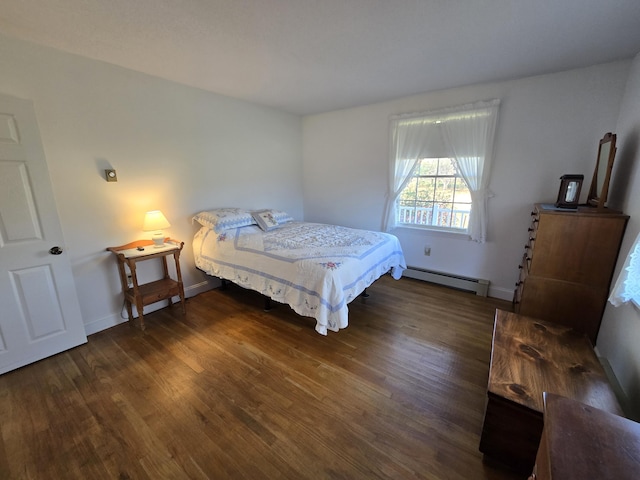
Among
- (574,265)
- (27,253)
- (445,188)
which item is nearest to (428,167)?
(445,188)

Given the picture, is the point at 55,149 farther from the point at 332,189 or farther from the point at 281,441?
the point at 332,189

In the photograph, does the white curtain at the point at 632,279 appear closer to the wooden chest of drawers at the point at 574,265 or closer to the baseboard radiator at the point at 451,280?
the wooden chest of drawers at the point at 574,265

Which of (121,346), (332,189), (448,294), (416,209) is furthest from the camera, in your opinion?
(332,189)

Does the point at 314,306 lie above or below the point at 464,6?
below

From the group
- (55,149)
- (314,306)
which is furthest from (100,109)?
(314,306)

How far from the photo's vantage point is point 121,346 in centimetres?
236

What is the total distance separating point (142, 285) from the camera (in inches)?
112

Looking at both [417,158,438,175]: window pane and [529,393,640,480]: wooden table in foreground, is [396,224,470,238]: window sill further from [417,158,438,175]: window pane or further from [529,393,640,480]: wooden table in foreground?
[529,393,640,480]: wooden table in foreground

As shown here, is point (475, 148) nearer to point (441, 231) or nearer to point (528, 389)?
point (441, 231)

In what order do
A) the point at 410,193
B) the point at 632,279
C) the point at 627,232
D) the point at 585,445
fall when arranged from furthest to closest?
1. the point at 410,193
2. the point at 627,232
3. the point at 632,279
4. the point at 585,445

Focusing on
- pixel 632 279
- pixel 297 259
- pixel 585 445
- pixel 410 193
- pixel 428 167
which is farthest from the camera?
pixel 410 193

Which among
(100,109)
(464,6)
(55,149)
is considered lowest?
(55,149)

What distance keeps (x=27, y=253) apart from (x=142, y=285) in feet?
3.15

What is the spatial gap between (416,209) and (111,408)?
375 centimetres
